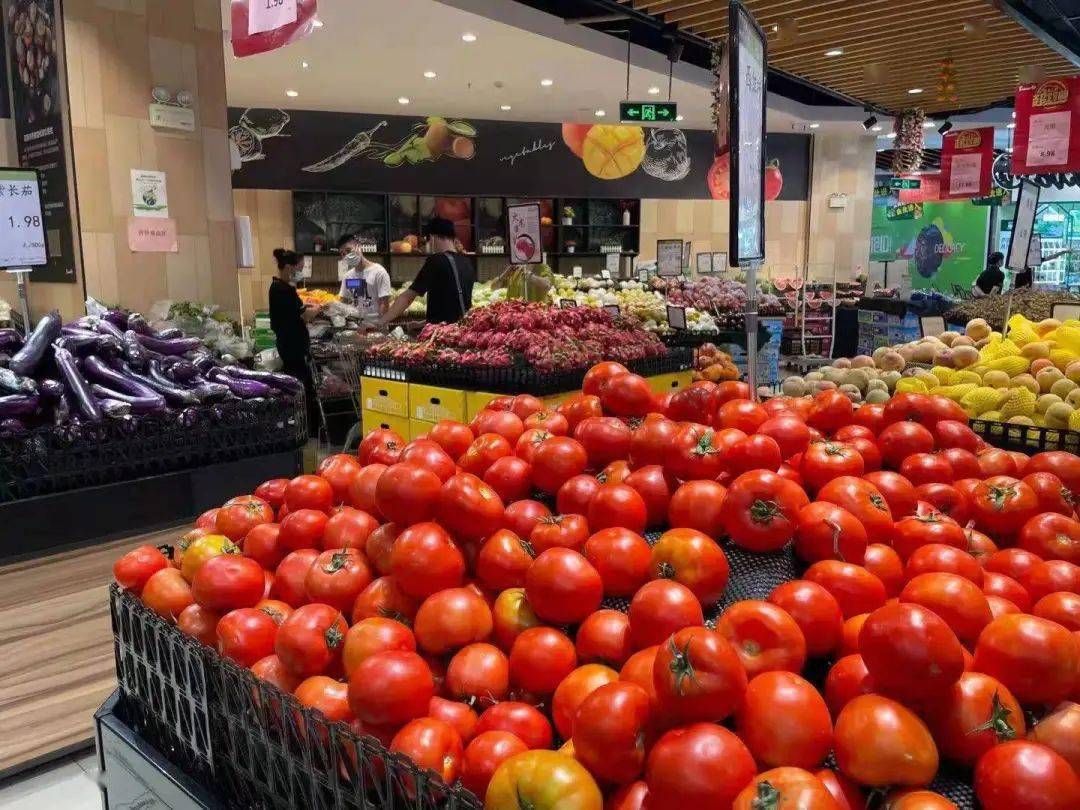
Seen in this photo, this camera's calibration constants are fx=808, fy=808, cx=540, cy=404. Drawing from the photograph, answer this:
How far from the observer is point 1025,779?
0.80 m

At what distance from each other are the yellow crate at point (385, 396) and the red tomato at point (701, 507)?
3.67 meters

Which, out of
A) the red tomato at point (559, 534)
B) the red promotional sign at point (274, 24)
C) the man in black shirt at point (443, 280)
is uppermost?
the red promotional sign at point (274, 24)

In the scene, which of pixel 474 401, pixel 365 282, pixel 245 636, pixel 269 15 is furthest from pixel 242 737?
pixel 365 282

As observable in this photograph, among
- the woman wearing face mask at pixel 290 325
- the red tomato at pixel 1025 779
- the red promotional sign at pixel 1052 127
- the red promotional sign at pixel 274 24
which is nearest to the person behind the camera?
the red tomato at pixel 1025 779

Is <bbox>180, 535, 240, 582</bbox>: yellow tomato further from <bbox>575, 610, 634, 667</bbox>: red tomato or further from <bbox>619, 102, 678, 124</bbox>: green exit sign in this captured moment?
<bbox>619, 102, 678, 124</bbox>: green exit sign

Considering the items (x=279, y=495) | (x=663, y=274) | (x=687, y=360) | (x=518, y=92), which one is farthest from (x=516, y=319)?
(x=518, y=92)

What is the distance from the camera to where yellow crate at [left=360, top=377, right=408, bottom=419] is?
4.89 meters

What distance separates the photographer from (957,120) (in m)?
13.5

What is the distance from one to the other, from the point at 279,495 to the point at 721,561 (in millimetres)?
1004

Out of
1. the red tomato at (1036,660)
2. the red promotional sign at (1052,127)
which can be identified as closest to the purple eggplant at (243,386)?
the red tomato at (1036,660)

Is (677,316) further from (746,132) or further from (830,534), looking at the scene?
(830,534)

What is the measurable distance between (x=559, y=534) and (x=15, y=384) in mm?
2015

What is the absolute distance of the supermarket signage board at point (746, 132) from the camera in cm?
174

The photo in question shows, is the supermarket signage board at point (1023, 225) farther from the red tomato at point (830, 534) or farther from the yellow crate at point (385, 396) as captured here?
the red tomato at point (830, 534)
